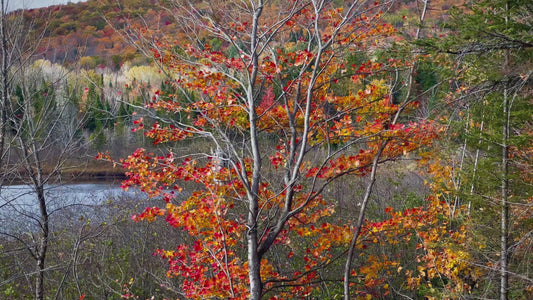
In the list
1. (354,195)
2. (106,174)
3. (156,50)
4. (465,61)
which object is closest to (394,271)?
(354,195)

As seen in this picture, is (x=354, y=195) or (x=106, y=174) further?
(x=106, y=174)

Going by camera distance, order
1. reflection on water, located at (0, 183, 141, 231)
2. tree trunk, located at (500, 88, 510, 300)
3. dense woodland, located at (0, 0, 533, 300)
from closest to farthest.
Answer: dense woodland, located at (0, 0, 533, 300) → tree trunk, located at (500, 88, 510, 300) → reflection on water, located at (0, 183, 141, 231)

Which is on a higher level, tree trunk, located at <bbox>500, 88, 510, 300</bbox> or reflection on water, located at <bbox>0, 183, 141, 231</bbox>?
reflection on water, located at <bbox>0, 183, 141, 231</bbox>

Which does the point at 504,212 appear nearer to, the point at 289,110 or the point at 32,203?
the point at 289,110

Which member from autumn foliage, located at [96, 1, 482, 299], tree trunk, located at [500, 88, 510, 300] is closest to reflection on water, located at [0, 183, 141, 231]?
autumn foliage, located at [96, 1, 482, 299]

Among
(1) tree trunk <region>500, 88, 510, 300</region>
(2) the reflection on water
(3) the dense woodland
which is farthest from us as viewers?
(2) the reflection on water

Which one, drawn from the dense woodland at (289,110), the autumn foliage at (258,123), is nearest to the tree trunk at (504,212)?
the dense woodland at (289,110)

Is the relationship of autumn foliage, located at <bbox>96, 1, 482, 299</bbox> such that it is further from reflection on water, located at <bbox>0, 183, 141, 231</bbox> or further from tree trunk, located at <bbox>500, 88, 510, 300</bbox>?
reflection on water, located at <bbox>0, 183, 141, 231</bbox>

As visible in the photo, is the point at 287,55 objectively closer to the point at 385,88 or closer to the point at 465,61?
the point at 385,88

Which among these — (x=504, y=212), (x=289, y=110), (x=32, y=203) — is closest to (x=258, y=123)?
(x=289, y=110)

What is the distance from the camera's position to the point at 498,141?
620cm

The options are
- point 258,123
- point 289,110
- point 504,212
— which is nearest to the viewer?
point 504,212

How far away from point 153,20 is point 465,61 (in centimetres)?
392

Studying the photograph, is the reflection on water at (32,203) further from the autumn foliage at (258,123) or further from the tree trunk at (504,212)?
the tree trunk at (504,212)
